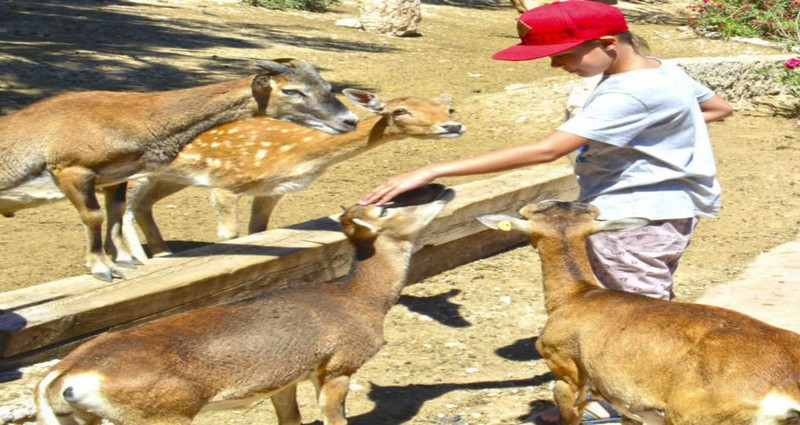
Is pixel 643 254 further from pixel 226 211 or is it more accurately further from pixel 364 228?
pixel 226 211

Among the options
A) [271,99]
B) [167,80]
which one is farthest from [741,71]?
[271,99]

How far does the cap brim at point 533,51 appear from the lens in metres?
4.74

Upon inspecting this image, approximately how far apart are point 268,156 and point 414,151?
10.1 feet

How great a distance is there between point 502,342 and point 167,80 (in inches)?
283

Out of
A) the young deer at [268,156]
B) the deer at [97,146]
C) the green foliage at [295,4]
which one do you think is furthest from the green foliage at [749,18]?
the deer at [97,146]

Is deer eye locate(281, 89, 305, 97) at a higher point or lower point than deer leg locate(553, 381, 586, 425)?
higher

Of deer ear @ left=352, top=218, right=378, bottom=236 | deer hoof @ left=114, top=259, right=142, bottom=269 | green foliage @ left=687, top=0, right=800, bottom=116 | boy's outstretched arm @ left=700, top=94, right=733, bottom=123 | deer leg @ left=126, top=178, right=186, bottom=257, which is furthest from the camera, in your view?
green foliage @ left=687, top=0, right=800, bottom=116

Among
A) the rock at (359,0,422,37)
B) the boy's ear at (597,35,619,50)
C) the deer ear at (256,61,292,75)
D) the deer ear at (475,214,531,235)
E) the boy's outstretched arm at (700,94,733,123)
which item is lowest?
the rock at (359,0,422,37)

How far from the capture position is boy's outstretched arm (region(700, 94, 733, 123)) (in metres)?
5.54

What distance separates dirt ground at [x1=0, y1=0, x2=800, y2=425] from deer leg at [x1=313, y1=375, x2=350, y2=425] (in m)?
0.60

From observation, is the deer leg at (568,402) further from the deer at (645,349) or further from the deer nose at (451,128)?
the deer nose at (451,128)

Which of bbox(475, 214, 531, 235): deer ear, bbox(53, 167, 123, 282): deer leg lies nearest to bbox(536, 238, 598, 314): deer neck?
bbox(475, 214, 531, 235): deer ear

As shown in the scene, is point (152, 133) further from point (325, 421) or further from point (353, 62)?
point (353, 62)

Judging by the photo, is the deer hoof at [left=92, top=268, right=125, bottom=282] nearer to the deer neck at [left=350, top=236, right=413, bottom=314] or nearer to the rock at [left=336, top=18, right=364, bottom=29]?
the deer neck at [left=350, top=236, right=413, bottom=314]
